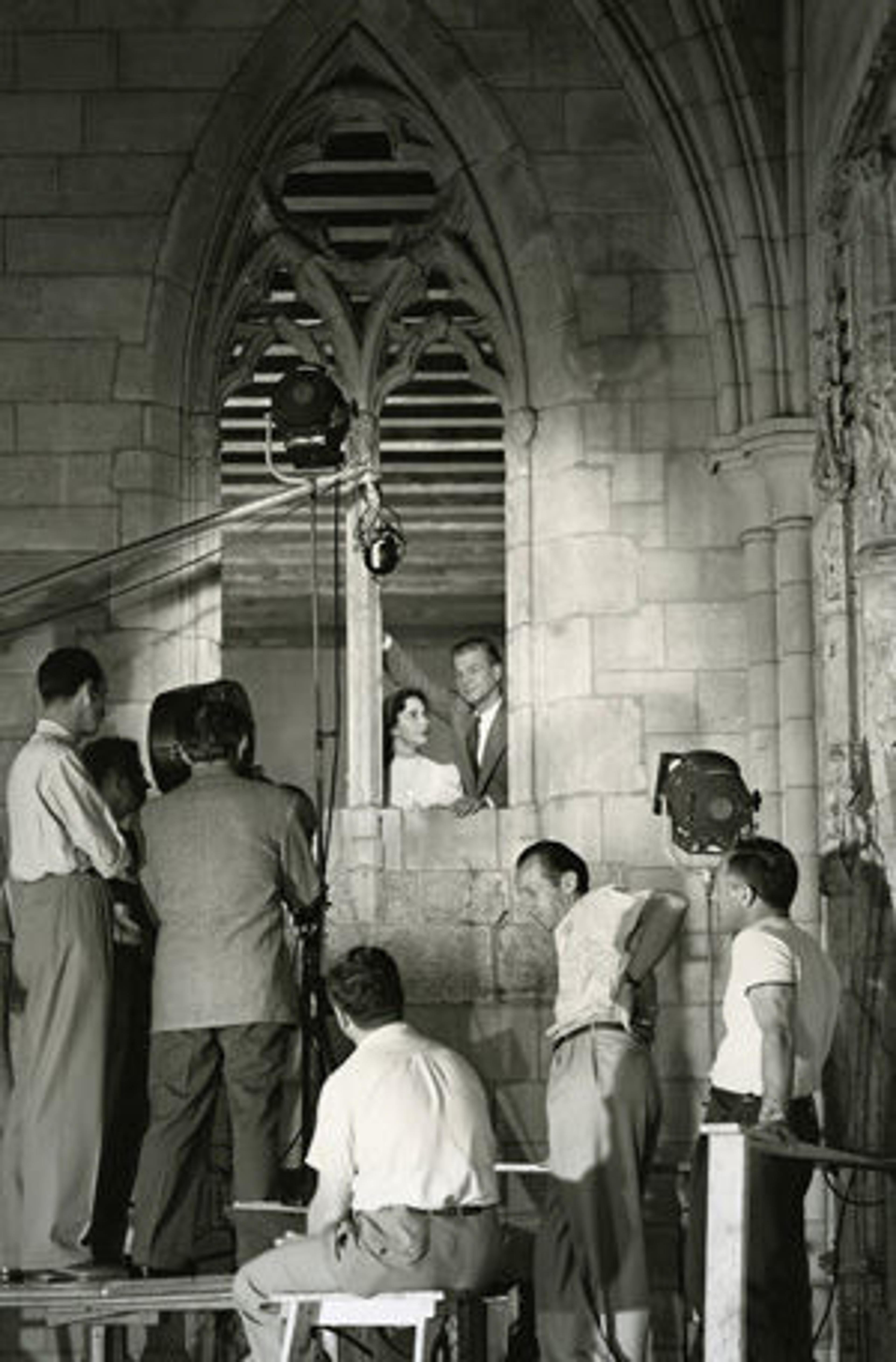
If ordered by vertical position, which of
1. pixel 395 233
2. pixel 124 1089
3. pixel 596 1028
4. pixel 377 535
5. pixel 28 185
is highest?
pixel 28 185

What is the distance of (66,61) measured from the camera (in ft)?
36.5

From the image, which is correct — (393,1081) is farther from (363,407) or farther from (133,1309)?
(363,407)

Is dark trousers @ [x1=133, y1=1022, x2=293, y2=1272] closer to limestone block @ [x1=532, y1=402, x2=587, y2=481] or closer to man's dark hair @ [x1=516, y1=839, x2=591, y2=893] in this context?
man's dark hair @ [x1=516, y1=839, x2=591, y2=893]

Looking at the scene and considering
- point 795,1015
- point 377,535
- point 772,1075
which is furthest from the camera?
point 377,535

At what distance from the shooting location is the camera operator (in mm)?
8102

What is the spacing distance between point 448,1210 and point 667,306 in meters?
4.64

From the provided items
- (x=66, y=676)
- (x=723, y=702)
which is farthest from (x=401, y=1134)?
(x=723, y=702)

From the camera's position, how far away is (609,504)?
10.9 metres

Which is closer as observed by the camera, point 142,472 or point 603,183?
point 142,472

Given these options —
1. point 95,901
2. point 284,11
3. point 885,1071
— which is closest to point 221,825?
point 95,901

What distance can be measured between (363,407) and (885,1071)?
10.5 feet

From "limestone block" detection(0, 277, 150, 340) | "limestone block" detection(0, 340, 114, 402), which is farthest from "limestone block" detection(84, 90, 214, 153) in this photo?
"limestone block" detection(0, 340, 114, 402)

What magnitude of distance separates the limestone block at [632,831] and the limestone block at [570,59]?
98.8 inches

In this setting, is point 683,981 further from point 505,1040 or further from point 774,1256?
point 774,1256
